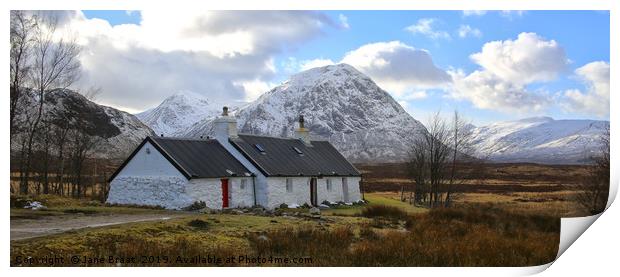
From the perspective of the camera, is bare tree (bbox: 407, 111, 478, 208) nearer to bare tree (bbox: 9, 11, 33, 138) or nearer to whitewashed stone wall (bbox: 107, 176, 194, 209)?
whitewashed stone wall (bbox: 107, 176, 194, 209)

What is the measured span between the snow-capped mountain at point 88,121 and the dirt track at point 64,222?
1364 cm

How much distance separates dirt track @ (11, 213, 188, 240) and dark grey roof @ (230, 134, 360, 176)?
898cm

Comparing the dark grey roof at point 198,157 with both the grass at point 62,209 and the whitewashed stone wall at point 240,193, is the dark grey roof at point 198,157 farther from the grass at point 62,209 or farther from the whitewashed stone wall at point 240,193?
the grass at point 62,209

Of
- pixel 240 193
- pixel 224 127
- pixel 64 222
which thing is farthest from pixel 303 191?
pixel 64 222

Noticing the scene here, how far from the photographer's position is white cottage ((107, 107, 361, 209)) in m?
31.0

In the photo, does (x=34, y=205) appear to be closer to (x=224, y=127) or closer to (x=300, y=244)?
Result: (x=224, y=127)

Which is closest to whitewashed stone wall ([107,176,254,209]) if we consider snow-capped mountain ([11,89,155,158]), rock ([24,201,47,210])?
rock ([24,201,47,210])

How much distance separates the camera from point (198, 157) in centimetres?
3288

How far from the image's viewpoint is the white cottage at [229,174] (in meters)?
31.0

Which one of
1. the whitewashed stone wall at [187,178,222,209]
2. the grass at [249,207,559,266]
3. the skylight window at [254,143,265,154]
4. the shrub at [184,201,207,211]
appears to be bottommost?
the grass at [249,207,559,266]

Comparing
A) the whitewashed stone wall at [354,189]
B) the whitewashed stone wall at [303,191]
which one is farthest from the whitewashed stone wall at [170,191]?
the whitewashed stone wall at [354,189]

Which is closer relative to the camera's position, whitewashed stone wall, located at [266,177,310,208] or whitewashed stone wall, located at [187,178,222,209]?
whitewashed stone wall, located at [187,178,222,209]

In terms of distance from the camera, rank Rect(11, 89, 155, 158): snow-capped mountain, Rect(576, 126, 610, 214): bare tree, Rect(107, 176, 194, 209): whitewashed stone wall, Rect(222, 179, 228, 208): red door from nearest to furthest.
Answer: Rect(576, 126, 610, 214): bare tree → Rect(107, 176, 194, 209): whitewashed stone wall → Rect(222, 179, 228, 208): red door → Rect(11, 89, 155, 158): snow-capped mountain
